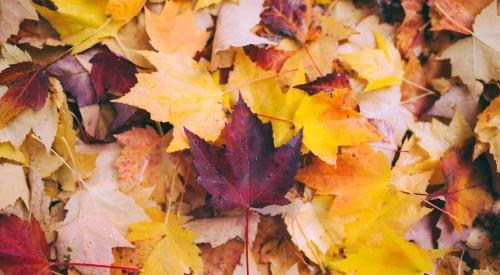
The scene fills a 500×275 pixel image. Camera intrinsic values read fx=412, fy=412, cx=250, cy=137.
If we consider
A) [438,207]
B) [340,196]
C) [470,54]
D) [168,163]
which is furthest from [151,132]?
[470,54]

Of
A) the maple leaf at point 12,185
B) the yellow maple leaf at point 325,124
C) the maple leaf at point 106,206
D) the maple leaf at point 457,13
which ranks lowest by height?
the maple leaf at point 106,206

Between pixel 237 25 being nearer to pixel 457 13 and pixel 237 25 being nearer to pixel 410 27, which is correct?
pixel 410 27

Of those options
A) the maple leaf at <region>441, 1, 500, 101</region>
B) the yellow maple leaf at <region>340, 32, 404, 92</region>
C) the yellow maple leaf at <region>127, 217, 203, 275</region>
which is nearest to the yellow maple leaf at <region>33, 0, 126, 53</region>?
the yellow maple leaf at <region>127, 217, 203, 275</region>

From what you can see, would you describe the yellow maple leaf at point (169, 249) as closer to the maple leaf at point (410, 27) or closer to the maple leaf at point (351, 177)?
the maple leaf at point (351, 177)

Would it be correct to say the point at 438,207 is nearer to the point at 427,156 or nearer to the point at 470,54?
the point at 427,156

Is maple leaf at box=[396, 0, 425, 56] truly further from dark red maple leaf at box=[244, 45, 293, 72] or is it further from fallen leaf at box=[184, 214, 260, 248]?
fallen leaf at box=[184, 214, 260, 248]

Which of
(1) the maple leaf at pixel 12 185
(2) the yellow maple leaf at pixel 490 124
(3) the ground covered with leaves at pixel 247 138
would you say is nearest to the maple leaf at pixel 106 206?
(3) the ground covered with leaves at pixel 247 138

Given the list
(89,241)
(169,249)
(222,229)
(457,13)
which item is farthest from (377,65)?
(89,241)
